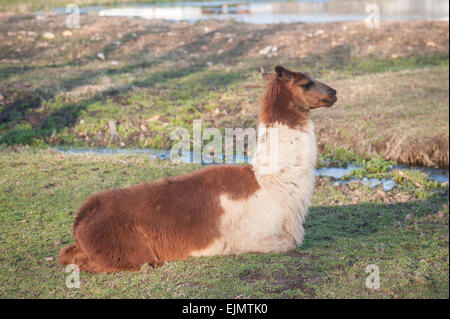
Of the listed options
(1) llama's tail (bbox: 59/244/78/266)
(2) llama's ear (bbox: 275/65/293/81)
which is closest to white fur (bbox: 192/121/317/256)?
(2) llama's ear (bbox: 275/65/293/81)

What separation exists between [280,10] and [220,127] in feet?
81.0

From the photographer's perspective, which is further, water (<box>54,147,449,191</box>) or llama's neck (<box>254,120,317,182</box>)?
water (<box>54,147,449,191</box>)

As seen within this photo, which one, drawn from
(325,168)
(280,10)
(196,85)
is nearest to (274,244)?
(325,168)

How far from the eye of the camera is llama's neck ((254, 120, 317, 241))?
21.3 feet

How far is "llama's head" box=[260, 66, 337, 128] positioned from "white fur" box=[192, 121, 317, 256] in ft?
0.39

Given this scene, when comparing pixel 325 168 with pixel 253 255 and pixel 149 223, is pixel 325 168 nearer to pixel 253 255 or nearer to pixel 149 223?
pixel 253 255

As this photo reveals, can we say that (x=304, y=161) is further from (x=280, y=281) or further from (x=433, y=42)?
(x=433, y=42)

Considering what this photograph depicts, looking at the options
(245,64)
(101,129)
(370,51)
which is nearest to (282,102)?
(101,129)

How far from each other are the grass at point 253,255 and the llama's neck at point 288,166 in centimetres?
56

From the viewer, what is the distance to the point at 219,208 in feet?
20.8

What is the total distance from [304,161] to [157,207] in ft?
5.87

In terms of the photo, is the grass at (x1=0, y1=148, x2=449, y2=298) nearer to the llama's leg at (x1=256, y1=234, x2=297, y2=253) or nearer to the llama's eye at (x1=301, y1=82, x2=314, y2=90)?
the llama's leg at (x1=256, y1=234, x2=297, y2=253)

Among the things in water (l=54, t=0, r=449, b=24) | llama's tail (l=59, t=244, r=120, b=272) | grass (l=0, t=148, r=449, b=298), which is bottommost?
grass (l=0, t=148, r=449, b=298)
